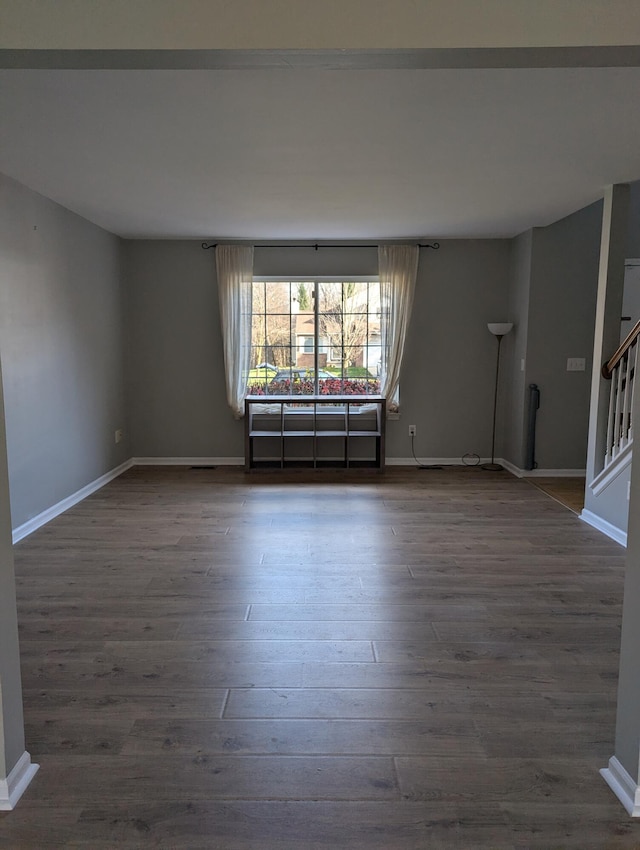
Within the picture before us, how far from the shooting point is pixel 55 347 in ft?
14.6

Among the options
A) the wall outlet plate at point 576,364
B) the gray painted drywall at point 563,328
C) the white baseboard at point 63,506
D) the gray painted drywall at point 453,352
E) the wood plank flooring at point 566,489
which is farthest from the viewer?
the gray painted drywall at point 453,352

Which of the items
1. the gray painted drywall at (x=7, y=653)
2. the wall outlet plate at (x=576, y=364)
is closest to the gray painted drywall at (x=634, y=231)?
the wall outlet plate at (x=576, y=364)

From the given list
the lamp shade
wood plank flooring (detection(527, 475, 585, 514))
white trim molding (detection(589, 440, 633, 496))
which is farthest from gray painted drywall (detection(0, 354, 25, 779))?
the lamp shade

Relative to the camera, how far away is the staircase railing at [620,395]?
385cm

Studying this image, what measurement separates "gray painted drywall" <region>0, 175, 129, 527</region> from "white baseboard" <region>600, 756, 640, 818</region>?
11.7 ft

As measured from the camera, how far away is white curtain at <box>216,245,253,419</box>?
5902 millimetres

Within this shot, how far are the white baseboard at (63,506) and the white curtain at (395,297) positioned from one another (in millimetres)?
2893

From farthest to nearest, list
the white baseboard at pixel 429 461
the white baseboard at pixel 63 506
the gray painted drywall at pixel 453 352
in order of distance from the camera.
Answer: the white baseboard at pixel 429 461 → the gray painted drywall at pixel 453 352 → the white baseboard at pixel 63 506

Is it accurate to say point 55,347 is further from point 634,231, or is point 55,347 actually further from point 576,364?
point 634,231

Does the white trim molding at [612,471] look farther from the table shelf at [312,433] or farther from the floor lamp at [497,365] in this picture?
the table shelf at [312,433]

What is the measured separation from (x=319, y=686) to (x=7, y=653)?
3.72 feet

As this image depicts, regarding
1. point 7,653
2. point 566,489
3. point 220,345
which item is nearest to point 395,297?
point 220,345

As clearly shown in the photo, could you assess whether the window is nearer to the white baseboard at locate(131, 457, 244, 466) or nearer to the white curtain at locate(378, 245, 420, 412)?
the white curtain at locate(378, 245, 420, 412)

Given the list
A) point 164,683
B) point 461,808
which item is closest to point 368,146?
point 164,683
